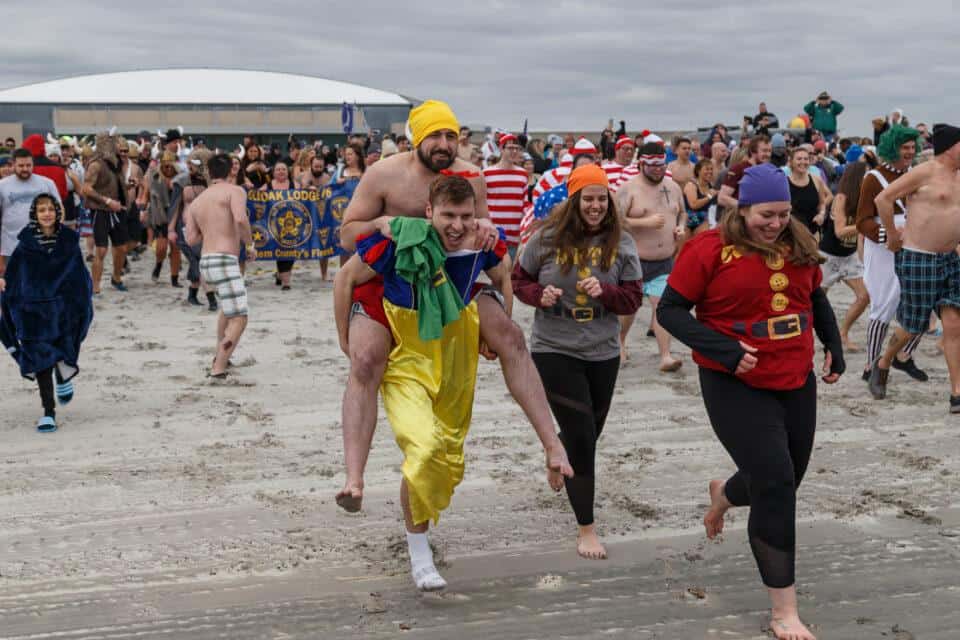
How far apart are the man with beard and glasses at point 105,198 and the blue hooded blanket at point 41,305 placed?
6131mm

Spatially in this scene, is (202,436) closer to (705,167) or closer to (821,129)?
(705,167)

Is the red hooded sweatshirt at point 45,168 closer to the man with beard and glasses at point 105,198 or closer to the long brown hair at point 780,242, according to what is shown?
the man with beard and glasses at point 105,198

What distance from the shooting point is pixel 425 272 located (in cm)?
425

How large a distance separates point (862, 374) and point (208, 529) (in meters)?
5.87

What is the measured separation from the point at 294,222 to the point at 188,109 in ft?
141

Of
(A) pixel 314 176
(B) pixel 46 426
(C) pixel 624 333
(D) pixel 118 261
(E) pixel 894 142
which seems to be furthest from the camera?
(A) pixel 314 176

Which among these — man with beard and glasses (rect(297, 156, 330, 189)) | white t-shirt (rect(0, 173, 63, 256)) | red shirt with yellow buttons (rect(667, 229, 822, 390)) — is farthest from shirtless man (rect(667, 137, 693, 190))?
red shirt with yellow buttons (rect(667, 229, 822, 390))

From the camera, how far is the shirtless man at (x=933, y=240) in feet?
23.4

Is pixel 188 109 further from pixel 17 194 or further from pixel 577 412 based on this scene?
pixel 577 412

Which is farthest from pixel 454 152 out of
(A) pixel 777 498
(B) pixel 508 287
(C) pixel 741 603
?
(C) pixel 741 603

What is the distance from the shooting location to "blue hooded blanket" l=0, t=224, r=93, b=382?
24.2 feet

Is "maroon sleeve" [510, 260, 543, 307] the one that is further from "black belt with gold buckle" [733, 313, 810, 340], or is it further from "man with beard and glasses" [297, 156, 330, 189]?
"man with beard and glasses" [297, 156, 330, 189]

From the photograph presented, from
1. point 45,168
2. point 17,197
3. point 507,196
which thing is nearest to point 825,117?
point 507,196

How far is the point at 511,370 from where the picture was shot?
15.1 ft
